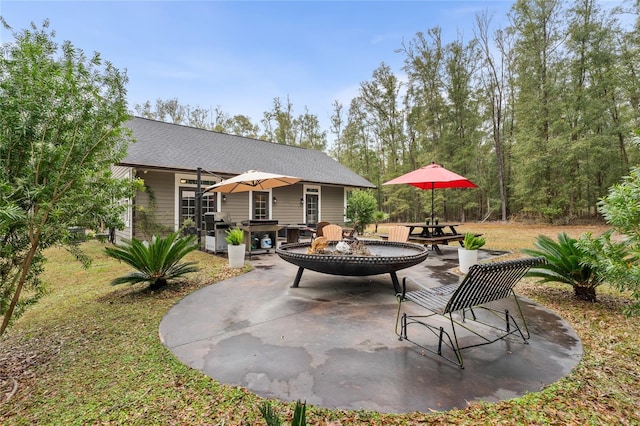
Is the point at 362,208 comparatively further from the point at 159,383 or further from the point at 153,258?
the point at 159,383

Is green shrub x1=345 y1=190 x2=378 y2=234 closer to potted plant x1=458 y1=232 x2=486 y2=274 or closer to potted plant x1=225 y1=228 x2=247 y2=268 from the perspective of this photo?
potted plant x1=458 y1=232 x2=486 y2=274

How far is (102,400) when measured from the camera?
6.19 ft

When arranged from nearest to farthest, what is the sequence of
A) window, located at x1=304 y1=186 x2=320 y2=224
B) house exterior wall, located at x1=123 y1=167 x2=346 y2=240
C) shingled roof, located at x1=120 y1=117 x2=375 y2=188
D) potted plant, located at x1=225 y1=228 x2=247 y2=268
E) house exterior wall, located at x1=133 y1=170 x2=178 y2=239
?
potted plant, located at x1=225 y1=228 x2=247 y2=268
house exterior wall, located at x1=133 y1=170 x2=178 y2=239
house exterior wall, located at x1=123 y1=167 x2=346 y2=240
shingled roof, located at x1=120 y1=117 x2=375 y2=188
window, located at x1=304 y1=186 x2=320 y2=224

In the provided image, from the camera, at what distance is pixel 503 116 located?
65.4ft

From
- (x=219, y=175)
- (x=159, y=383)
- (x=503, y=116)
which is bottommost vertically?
(x=159, y=383)

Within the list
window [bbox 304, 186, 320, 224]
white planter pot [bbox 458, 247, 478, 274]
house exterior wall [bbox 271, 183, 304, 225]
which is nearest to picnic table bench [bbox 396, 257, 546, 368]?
white planter pot [bbox 458, 247, 478, 274]

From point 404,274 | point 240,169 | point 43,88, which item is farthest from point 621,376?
point 240,169

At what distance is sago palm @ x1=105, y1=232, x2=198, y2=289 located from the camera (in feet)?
13.7

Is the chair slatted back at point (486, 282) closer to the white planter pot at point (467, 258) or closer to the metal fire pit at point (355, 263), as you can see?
the metal fire pit at point (355, 263)

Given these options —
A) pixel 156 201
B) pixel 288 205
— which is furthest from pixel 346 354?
pixel 288 205

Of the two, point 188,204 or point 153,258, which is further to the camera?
point 188,204

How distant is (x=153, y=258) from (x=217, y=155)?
24.7 feet

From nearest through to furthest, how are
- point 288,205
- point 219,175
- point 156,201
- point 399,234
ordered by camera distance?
point 399,234, point 156,201, point 219,175, point 288,205

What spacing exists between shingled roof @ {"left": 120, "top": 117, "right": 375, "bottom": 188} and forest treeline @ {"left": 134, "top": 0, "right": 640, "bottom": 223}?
919 cm
